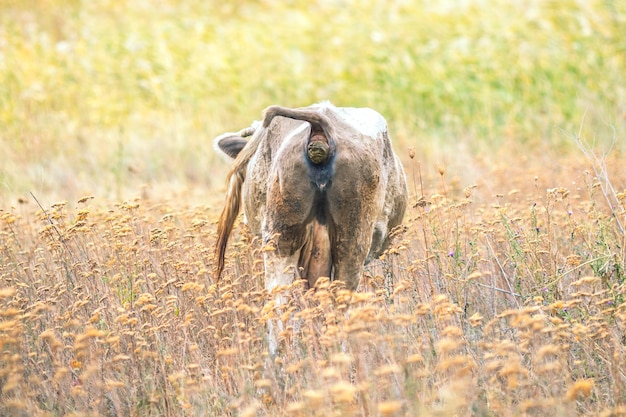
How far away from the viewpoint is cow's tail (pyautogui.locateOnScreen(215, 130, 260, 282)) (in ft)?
16.7

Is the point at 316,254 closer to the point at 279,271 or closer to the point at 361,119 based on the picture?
the point at 279,271

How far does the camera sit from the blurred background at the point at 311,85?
9.91 metres

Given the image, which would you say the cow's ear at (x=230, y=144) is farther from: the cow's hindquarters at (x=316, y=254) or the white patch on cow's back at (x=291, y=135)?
the cow's hindquarters at (x=316, y=254)

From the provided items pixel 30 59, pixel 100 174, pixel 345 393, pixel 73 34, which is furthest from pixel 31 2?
pixel 345 393

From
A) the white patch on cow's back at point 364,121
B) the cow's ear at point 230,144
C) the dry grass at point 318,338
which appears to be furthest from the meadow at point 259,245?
the cow's ear at point 230,144

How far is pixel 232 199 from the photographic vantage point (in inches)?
209

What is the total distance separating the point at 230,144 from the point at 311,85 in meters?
6.51

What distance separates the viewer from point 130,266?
16.6 ft

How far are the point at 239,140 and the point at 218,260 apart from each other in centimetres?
109

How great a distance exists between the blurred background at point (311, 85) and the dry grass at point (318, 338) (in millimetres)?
3133

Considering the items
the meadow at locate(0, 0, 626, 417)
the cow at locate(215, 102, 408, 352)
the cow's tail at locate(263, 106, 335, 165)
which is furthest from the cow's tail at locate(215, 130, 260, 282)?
the cow's tail at locate(263, 106, 335, 165)

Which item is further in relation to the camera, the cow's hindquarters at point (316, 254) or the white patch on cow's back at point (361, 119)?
the white patch on cow's back at point (361, 119)

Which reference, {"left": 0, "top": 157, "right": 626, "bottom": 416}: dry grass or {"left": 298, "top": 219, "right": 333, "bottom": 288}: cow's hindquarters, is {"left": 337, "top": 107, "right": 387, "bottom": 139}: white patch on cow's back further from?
{"left": 298, "top": 219, "right": 333, "bottom": 288}: cow's hindquarters

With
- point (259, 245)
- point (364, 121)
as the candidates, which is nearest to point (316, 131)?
point (364, 121)
